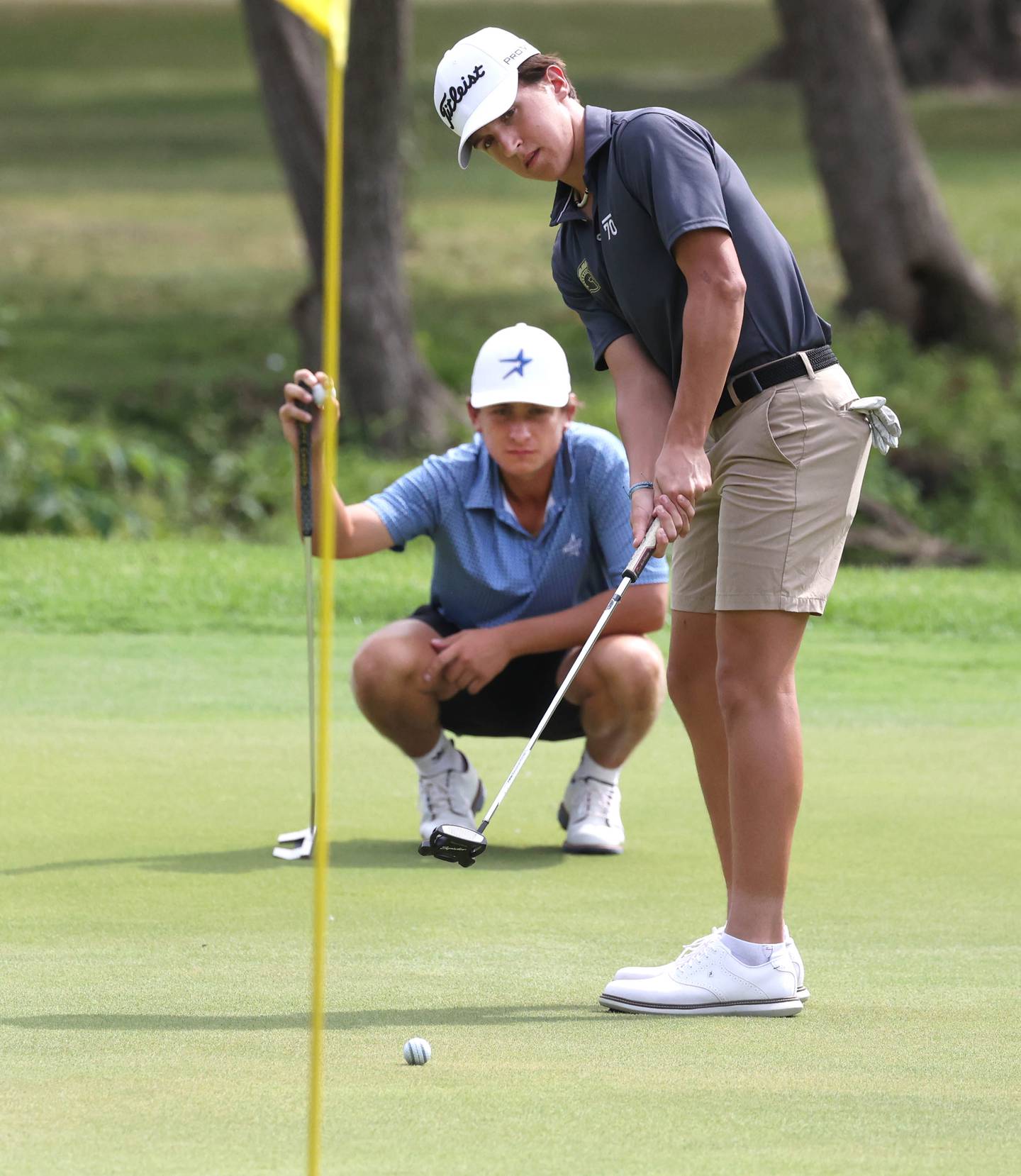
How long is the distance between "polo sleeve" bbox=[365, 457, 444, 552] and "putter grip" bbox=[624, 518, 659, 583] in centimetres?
129

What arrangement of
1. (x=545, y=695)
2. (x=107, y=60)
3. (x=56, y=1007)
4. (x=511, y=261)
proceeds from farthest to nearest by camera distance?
1. (x=107, y=60)
2. (x=511, y=261)
3. (x=545, y=695)
4. (x=56, y=1007)

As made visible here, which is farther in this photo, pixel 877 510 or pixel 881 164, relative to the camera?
pixel 881 164

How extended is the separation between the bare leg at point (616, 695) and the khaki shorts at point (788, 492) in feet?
4.02

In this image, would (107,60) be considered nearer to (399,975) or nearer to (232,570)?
(232,570)

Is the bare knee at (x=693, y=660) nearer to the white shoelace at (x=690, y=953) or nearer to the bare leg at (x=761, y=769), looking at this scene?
the bare leg at (x=761, y=769)

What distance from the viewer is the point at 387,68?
13.5 metres

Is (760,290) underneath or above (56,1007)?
above

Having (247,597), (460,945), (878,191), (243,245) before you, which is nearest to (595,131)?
(460,945)

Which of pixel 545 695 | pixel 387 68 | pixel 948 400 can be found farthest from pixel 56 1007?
pixel 948 400

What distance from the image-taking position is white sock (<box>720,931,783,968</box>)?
3.40 metres

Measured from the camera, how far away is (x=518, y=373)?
4.75m

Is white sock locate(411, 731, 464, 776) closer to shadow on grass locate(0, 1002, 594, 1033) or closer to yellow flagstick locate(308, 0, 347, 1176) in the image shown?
shadow on grass locate(0, 1002, 594, 1033)

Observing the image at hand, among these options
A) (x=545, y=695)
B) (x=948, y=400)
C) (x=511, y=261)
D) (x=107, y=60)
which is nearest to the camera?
(x=545, y=695)

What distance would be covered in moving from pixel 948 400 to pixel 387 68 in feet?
15.5
